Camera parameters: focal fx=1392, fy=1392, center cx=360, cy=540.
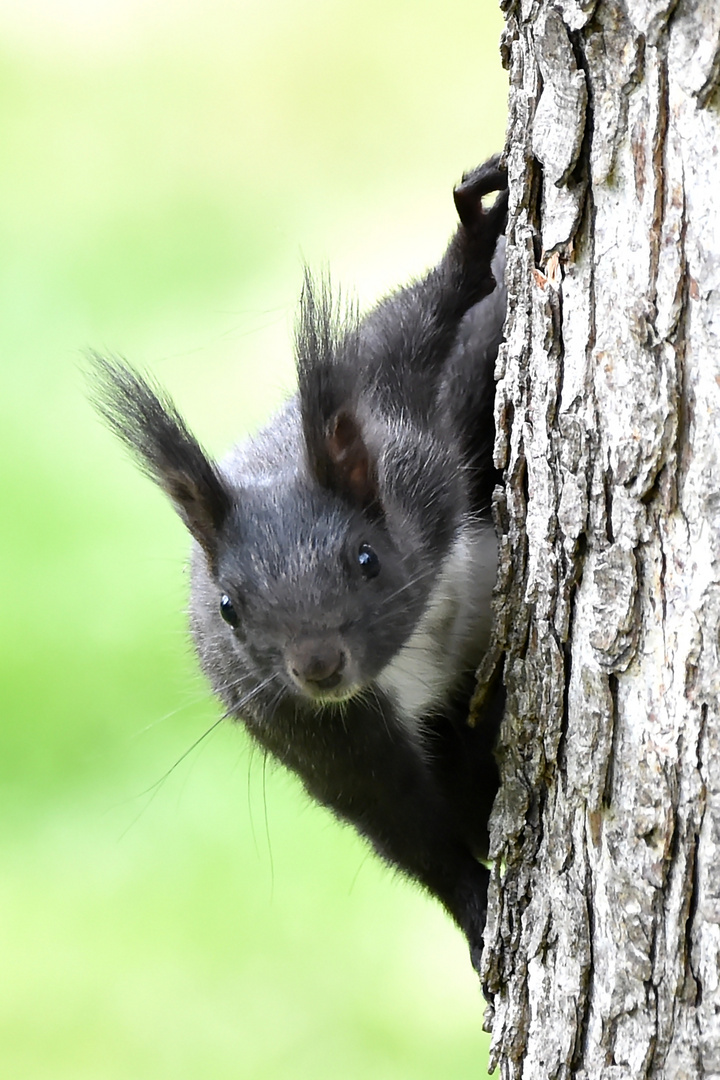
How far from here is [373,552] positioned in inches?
96.4

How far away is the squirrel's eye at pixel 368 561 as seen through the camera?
2.41m

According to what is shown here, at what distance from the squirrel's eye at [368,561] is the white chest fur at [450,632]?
0.24 m

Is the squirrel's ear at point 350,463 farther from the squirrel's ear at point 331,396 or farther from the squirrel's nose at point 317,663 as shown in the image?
the squirrel's nose at point 317,663

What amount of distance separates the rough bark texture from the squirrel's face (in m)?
0.30

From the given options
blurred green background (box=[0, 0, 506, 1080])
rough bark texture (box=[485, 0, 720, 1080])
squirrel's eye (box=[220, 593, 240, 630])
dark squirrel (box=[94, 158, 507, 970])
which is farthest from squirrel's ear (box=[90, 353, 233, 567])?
blurred green background (box=[0, 0, 506, 1080])

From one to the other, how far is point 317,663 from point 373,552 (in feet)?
0.93

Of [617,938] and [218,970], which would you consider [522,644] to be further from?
[218,970]

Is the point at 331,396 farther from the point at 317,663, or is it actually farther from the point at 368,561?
the point at 317,663

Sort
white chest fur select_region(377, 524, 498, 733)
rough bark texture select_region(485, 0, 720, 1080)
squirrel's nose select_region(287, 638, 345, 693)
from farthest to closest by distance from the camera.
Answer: white chest fur select_region(377, 524, 498, 733)
squirrel's nose select_region(287, 638, 345, 693)
rough bark texture select_region(485, 0, 720, 1080)

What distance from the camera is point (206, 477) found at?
246 cm

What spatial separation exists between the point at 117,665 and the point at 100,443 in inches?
37.0

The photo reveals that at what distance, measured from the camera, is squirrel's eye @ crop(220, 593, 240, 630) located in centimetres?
242

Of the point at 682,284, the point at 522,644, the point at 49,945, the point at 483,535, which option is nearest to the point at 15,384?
the point at 49,945

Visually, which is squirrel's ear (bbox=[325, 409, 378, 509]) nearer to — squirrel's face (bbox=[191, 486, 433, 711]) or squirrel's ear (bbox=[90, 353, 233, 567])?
squirrel's face (bbox=[191, 486, 433, 711])
